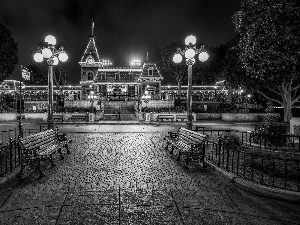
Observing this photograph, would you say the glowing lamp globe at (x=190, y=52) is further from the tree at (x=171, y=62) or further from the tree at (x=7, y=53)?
the tree at (x=171, y=62)

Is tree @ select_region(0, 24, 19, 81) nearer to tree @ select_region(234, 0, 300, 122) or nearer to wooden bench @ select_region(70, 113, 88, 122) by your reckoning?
wooden bench @ select_region(70, 113, 88, 122)

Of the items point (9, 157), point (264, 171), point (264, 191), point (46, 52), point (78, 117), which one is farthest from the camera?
point (78, 117)

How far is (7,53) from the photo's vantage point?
33406 mm

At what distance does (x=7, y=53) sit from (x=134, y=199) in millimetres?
33621

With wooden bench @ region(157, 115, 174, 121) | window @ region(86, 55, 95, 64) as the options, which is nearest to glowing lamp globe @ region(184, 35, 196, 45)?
wooden bench @ region(157, 115, 174, 121)

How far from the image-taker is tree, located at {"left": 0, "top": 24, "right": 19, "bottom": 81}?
32.8m

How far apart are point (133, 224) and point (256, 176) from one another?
4.65 m

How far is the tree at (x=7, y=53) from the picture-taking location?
32.8m

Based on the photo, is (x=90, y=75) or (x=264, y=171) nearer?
(x=264, y=171)

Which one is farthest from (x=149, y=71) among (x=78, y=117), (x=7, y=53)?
(x=7, y=53)

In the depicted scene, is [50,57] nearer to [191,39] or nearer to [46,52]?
[46,52]

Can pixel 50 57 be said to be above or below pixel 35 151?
above

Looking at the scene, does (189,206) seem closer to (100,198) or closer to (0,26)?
(100,198)

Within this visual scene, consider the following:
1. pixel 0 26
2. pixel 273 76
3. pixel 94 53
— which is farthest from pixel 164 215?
pixel 94 53
